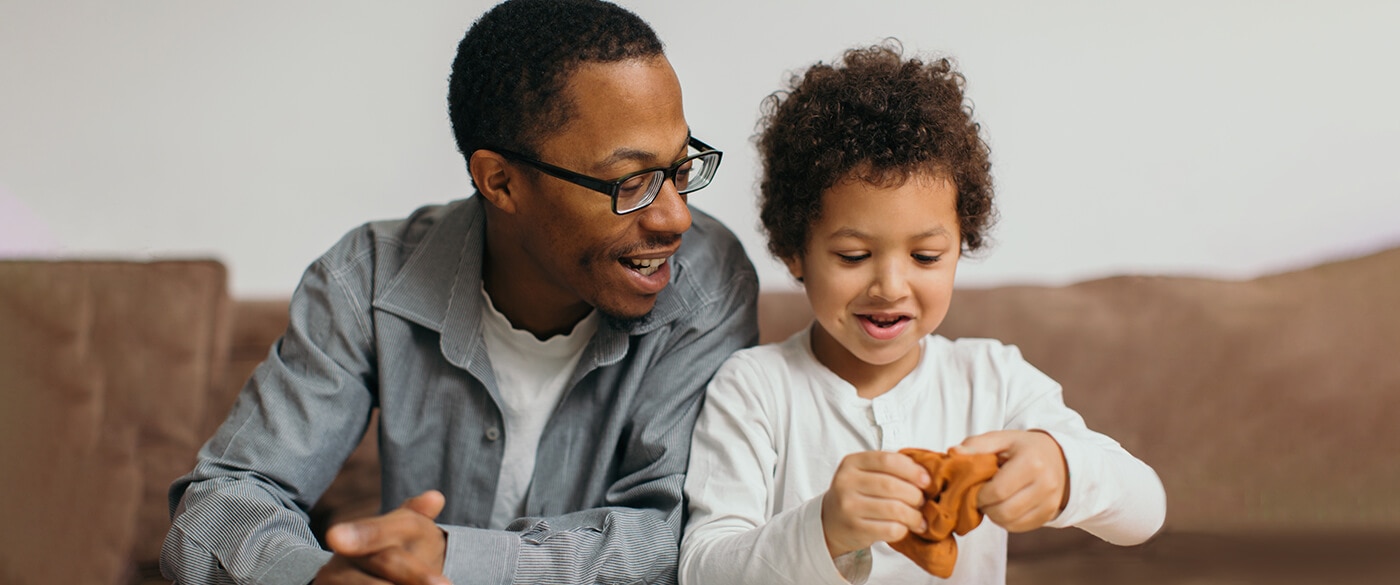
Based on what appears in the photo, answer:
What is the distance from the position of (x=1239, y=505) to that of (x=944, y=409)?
735 millimetres

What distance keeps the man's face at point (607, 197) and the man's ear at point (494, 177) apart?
20 millimetres

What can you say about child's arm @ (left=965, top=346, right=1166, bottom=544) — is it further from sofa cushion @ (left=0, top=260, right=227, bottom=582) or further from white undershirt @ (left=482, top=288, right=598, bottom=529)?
sofa cushion @ (left=0, top=260, right=227, bottom=582)

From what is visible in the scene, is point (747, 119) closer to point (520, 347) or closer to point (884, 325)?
point (520, 347)

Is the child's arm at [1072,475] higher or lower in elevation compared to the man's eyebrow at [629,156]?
lower

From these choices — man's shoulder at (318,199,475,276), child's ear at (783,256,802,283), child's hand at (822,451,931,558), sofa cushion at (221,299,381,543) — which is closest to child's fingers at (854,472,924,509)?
child's hand at (822,451,931,558)

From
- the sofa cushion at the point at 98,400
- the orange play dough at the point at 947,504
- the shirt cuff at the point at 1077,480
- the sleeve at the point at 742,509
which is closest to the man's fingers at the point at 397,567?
the sleeve at the point at 742,509

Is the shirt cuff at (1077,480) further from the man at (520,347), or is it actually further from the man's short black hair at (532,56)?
the man's short black hair at (532,56)

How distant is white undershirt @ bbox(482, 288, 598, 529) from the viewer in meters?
1.82

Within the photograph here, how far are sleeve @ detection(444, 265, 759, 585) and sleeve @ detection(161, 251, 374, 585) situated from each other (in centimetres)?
23

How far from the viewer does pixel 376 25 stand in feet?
8.15

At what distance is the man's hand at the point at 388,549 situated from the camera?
134 cm

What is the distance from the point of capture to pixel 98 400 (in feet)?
7.22

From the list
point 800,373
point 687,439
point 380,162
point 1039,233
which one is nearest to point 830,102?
point 800,373

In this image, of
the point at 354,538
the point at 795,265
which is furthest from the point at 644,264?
the point at 354,538
